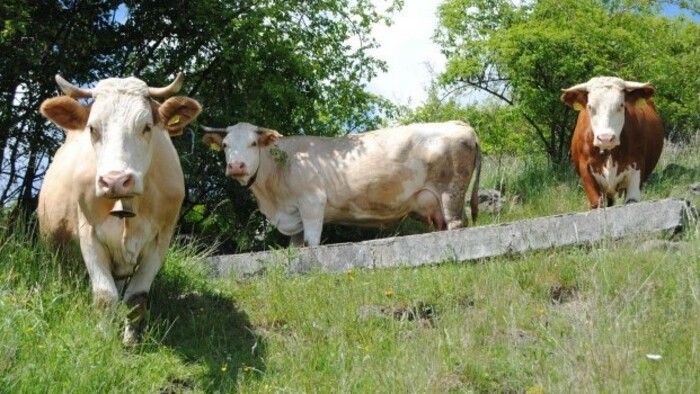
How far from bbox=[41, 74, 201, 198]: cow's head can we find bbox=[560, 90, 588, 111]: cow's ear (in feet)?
21.2

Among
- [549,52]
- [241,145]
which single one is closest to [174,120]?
[241,145]

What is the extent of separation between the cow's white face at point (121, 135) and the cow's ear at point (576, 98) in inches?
276

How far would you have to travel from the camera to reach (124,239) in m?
7.91

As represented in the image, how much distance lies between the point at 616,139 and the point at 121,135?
700 centimetres

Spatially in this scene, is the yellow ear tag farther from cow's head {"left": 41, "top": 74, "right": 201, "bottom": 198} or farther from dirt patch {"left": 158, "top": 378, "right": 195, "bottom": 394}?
dirt patch {"left": 158, "top": 378, "right": 195, "bottom": 394}

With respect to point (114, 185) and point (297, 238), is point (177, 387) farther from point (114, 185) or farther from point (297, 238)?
point (297, 238)

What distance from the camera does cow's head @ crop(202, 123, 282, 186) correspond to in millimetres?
13242

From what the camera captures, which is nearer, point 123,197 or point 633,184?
point 123,197

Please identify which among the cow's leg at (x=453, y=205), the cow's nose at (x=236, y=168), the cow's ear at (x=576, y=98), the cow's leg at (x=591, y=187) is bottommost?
the cow's leg at (x=453, y=205)

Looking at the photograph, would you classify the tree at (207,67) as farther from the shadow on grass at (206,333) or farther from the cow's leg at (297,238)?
the shadow on grass at (206,333)

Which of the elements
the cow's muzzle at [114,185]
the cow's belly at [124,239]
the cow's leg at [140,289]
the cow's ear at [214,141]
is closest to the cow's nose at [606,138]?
the cow's ear at [214,141]

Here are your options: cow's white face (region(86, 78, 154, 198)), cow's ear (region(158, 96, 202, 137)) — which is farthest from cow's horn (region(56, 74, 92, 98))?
cow's ear (region(158, 96, 202, 137))

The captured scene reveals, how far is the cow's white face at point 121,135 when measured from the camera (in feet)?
22.8

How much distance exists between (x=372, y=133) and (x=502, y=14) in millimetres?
5919
